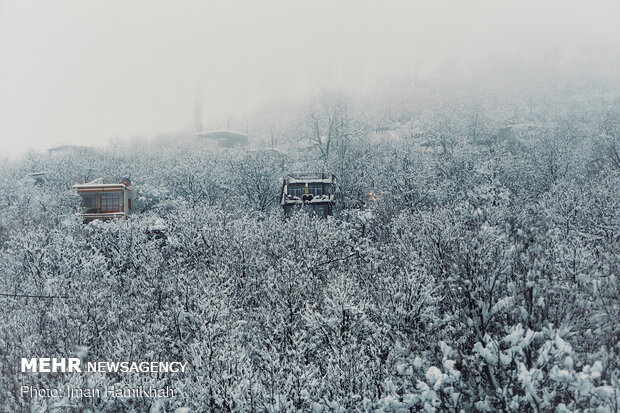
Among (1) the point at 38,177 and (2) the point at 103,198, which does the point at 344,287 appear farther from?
(1) the point at 38,177

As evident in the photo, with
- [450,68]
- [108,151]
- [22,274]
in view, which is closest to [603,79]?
[450,68]

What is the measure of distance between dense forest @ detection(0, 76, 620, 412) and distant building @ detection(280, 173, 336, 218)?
3.46 metres

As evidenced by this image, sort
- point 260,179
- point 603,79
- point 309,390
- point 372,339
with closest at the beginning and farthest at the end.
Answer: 1. point 309,390
2. point 372,339
3. point 260,179
4. point 603,79

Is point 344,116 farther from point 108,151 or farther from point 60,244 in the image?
point 60,244

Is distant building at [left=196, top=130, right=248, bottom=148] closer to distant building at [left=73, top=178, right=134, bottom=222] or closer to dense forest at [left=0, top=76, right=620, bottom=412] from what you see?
dense forest at [left=0, top=76, right=620, bottom=412]

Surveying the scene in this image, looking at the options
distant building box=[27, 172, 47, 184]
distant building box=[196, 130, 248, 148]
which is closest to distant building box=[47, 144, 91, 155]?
distant building box=[196, 130, 248, 148]

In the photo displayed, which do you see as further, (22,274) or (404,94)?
(404,94)

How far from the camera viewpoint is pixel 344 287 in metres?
22.5

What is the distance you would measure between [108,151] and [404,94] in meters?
88.4

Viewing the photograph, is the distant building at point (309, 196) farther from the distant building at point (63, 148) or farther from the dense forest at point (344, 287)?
the distant building at point (63, 148)

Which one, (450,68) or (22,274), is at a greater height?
(450,68)

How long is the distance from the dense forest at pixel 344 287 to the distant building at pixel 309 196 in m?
3.46

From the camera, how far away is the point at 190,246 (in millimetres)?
34969

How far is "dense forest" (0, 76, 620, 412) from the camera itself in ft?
43.1
